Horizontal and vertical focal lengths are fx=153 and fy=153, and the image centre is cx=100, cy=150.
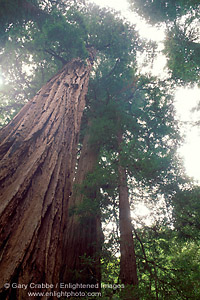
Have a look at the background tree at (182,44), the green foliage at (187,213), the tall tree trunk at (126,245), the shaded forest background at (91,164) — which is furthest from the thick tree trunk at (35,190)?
the background tree at (182,44)

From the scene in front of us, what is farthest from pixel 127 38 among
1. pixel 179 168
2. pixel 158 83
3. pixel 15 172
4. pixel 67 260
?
pixel 67 260

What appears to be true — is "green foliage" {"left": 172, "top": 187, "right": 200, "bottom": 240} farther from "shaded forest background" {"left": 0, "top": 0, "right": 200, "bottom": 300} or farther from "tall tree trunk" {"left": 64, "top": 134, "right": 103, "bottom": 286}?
"tall tree trunk" {"left": 64, "top": 134, "right": 103, "bottom": 286}

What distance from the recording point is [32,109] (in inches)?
85.4

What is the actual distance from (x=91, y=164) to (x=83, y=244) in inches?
91.4

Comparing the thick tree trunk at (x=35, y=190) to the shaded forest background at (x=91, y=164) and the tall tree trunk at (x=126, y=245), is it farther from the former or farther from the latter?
the tall tree trunk at (x=126, y=245)

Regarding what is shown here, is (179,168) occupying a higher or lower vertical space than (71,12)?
lower

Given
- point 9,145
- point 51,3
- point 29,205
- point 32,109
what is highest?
point 51,3

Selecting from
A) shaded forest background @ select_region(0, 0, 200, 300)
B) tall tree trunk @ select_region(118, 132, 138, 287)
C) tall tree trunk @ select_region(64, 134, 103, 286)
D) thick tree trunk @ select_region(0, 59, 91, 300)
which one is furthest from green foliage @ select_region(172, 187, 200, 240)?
thick tree trunk @ select_region(0, 59, 91, 300)

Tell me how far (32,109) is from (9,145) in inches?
34.1

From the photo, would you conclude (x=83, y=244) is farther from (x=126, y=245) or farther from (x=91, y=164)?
(x=91, y=164)

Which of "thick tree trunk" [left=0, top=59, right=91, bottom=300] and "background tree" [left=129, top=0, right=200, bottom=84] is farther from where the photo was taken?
"background tree" [left=129, top=0, right=200, bottom=84]

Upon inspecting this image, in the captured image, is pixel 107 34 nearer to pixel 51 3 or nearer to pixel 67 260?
pixel 51 3

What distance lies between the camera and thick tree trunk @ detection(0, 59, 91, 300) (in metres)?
0.91

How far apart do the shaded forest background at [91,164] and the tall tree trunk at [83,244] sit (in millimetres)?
21
